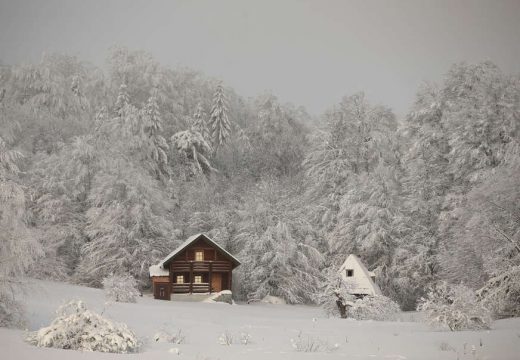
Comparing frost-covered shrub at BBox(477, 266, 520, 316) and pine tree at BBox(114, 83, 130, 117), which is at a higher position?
pine tree at BBox(114, 83, 130, 117)

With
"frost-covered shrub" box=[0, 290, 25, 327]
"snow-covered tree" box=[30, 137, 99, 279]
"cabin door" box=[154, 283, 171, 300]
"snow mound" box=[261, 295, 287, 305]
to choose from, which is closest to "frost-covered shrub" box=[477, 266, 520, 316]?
"frost-covered shrub" box=[0, 290, 25, 327]

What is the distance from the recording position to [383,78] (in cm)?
5612

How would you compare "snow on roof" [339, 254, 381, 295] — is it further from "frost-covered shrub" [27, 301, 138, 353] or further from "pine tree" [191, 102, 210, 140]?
"pine tree" [191, 102, 210, 140]

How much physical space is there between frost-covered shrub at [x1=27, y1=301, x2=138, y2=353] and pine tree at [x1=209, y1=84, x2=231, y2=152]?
161ft

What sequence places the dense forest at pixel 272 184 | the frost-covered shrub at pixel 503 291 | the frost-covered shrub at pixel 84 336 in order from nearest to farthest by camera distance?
the frost-covered shrub at pixel 84 336 → the frost-covered shrub at pixel 503 291 → the dense forest at pixel 272 184

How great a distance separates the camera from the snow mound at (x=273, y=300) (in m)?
42.2

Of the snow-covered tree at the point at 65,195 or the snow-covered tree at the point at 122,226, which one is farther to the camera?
the snow-covered tree at the point at 65,195

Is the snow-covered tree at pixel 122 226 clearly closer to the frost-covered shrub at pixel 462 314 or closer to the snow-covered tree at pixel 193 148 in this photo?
the snow-covered tree at pixel 193 148

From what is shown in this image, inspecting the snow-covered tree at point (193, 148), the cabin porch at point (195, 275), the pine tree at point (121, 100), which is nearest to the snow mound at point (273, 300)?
the cabin porch at point (195, 275)

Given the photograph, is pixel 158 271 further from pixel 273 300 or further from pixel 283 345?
→ pixel 283 345

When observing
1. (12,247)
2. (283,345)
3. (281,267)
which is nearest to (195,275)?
(281,267)

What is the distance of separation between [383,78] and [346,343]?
4582cm

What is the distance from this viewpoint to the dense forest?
34.1m

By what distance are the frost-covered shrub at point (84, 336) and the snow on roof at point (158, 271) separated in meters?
28.3
